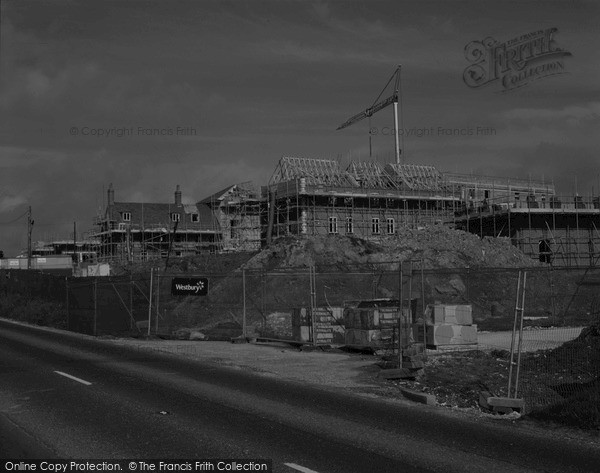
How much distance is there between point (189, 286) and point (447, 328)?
9.52 m

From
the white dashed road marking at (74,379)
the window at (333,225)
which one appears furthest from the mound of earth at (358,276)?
the window at (333,225)

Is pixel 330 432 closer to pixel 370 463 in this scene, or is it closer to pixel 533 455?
pixel 370 463

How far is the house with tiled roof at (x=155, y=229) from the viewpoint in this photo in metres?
83.6

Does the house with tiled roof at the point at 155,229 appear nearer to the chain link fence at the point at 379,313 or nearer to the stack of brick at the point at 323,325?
the chain link fence at the point at 379,313

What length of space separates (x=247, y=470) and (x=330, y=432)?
2446 mm

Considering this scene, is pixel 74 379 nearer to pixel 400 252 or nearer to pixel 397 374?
pixel 397 374

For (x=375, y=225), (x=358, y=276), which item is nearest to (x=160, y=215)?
(x=375, y=225)

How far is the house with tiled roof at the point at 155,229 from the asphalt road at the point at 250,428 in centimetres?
6469

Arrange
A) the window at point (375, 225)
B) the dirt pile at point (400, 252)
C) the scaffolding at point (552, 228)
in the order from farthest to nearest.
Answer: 1. the window at point (375, 225)
2. the scaffolding at point (552, 228)
3. the dirt pile at point (400, 252)

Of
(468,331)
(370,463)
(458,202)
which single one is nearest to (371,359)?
(468,331)

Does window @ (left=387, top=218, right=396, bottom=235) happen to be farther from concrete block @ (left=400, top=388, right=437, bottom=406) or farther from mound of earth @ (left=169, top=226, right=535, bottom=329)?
concrete block @ (left=400, top=388, right=437, bottom=406)

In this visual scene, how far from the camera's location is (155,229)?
86000 millimetres

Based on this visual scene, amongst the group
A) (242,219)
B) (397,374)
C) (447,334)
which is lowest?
(397,374)

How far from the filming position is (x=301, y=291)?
115ft
